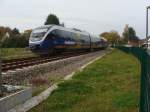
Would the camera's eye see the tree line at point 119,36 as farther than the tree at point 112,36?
No

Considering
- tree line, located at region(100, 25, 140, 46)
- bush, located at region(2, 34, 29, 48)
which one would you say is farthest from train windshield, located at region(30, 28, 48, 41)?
tree line, located at region(100, 25, 140, 46)

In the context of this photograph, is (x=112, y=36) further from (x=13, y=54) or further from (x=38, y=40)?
(x=38, y=40)

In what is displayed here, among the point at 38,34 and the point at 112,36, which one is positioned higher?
the point at 38,34

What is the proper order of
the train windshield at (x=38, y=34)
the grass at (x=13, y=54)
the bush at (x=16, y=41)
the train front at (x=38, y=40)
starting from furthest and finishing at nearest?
the bush at (x=16, y=41)
the grass at (x=13, y=54)
the train windshield at (x=38, y=34)
the train front at (x=38, y=40)

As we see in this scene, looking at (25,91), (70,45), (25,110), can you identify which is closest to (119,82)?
(25,91)

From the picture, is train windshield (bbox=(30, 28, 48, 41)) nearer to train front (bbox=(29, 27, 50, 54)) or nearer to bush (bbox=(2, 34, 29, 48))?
train front (bbox=(29, 27, 50, 54))

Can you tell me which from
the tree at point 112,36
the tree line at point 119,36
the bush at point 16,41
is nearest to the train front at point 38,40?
the bush at point 16,41

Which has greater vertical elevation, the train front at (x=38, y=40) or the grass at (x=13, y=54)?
the train front at (x=38, y=40)

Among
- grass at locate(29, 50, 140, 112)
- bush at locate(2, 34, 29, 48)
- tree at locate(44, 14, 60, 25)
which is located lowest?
grass at locate(29, 50, 140, 112)

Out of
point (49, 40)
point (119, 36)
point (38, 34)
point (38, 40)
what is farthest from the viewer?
point (119, 36)

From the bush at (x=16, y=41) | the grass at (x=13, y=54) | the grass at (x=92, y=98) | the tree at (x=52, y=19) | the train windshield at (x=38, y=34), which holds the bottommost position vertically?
the grass at (x=13, y=54)

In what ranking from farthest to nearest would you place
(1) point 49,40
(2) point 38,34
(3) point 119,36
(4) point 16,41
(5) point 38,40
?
(3) point 119,36 < (4) point 16,41 < (2) point 38,34 < (1) point 49,40 < (5) point 38,40

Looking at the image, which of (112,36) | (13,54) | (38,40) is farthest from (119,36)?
(38,40)

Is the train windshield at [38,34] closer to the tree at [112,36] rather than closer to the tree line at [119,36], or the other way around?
the tree line at [119,36]
